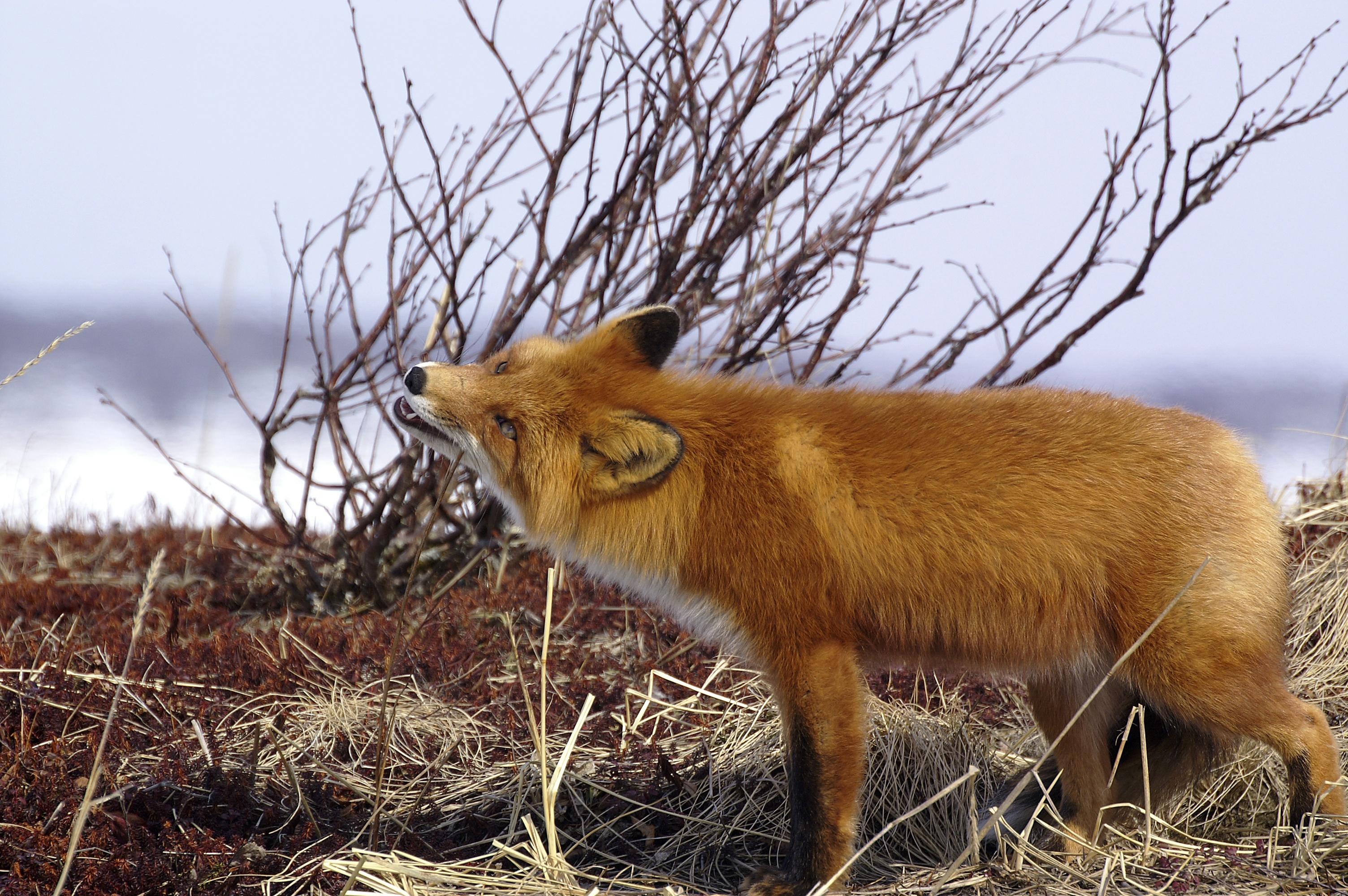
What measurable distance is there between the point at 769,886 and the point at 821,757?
43cm

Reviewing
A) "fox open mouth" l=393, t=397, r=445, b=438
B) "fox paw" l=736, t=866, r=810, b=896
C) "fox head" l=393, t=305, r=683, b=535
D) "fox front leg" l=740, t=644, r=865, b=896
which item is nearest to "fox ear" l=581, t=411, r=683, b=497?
"fox head" l=393, t=305, r=683, b=535

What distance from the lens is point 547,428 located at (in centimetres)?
306

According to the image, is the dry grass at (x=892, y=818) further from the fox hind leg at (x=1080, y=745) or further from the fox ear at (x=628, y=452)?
the fox ear at (x=628, y=452)

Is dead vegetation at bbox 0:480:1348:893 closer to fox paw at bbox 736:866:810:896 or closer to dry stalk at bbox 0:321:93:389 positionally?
fox paw at bbox 736:866:810:896

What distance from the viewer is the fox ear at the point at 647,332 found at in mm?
3307

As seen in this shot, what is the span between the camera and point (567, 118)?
Answer: 4.88 metres

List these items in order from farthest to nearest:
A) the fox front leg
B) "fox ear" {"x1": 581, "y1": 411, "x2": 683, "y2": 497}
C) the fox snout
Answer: the fox snout < "fox ear" {"x1": 581, "y1": 411, "x2": 683, "y2": 497} < the fox front leg

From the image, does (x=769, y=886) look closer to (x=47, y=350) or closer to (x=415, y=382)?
(x=415, y=382)

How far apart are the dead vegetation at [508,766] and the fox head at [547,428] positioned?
1.83 feet

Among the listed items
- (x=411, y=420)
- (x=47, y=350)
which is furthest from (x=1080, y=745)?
(x=47, y=350)

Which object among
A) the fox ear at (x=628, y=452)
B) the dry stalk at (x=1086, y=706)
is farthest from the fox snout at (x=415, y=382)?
the dry stalk at (x=1086, y=706)

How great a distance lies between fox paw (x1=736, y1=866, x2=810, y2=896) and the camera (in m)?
2.81

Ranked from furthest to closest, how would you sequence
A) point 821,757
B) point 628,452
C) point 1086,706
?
Result: point 628,452, point 821,757, point 1086,706

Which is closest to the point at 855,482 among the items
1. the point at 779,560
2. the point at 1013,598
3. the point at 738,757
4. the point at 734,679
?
the point at 779,560
